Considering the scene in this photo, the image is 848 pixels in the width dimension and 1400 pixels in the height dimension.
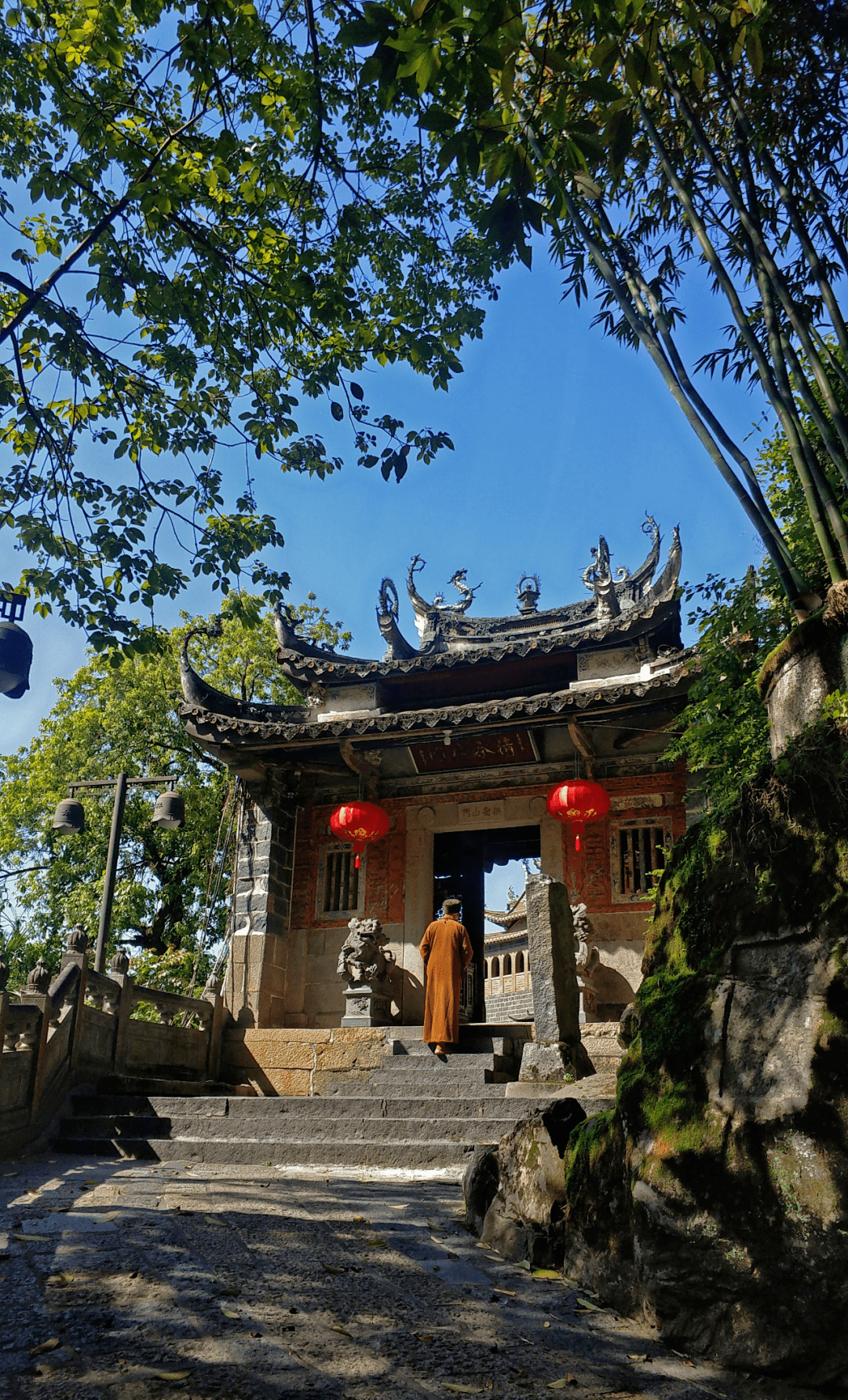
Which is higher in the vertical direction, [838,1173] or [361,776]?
[361,776]

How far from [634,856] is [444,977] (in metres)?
3.15

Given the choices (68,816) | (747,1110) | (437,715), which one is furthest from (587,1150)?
(68,816)

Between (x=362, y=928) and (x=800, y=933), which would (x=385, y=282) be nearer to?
(x=800, y=933)

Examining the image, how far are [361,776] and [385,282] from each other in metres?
7.31

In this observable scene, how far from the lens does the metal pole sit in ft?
32.7

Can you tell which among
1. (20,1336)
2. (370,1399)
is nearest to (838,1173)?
(370,1399)

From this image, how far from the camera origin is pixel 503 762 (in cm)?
1194

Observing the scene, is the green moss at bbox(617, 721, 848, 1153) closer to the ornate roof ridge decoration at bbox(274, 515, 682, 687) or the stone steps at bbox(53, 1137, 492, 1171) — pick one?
the stone steps at bbox(53, 1137, 492, 1171)

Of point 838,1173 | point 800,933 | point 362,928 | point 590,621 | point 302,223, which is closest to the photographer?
point 838,1173

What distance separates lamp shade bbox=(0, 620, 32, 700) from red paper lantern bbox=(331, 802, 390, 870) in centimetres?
643

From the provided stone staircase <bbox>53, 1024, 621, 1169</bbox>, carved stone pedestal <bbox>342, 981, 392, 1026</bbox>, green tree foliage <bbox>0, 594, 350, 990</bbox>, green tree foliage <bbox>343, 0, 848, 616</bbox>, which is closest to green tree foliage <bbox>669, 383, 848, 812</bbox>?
green tree foliage <bbox>343, 0, 848, 616</bbox>

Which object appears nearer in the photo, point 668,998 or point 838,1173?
point 838,1173

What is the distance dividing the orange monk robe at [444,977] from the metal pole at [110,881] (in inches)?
136

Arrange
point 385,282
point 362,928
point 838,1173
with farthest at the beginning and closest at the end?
point 362,928
point 385,282
point 838,1173
